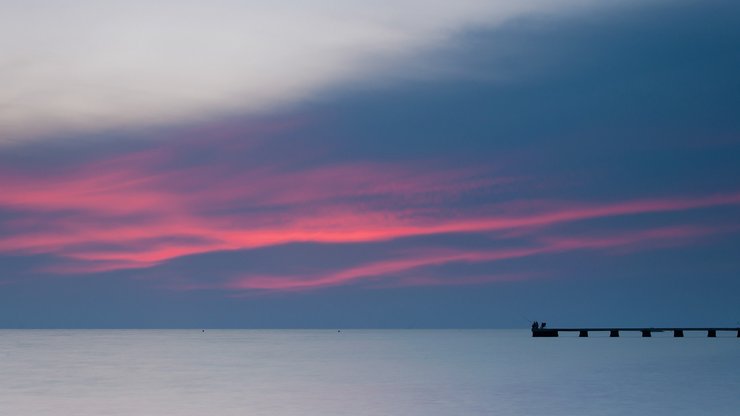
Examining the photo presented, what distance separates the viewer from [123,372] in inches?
2970

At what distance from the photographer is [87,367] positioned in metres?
81.8

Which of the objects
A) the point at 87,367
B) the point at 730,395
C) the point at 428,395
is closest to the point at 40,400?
the point at 428,395

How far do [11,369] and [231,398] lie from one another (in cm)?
3288

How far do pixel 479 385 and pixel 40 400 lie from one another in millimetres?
26997

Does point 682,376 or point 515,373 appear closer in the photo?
point 682,376

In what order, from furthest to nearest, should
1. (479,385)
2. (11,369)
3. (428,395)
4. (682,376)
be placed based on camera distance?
1. (11,369)
2. (682,376)
3. (479,385)
4. (428,395)

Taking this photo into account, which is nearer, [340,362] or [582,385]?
[582,385]

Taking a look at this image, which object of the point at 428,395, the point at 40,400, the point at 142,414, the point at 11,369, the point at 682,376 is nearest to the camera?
the point at 142,414

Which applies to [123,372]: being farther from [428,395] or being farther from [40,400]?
[428,395]

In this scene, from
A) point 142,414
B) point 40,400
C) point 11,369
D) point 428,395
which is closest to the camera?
point 142,414

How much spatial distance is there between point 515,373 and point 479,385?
1558cm

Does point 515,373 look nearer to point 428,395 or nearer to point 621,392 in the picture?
point 621,392

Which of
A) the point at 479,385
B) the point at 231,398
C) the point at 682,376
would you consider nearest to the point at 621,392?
the point at 479,385

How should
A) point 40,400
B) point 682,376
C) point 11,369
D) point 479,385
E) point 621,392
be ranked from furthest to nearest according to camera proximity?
point 11,369 < point 682,376 < point 479,385 < point 621,392 < point 40,400
